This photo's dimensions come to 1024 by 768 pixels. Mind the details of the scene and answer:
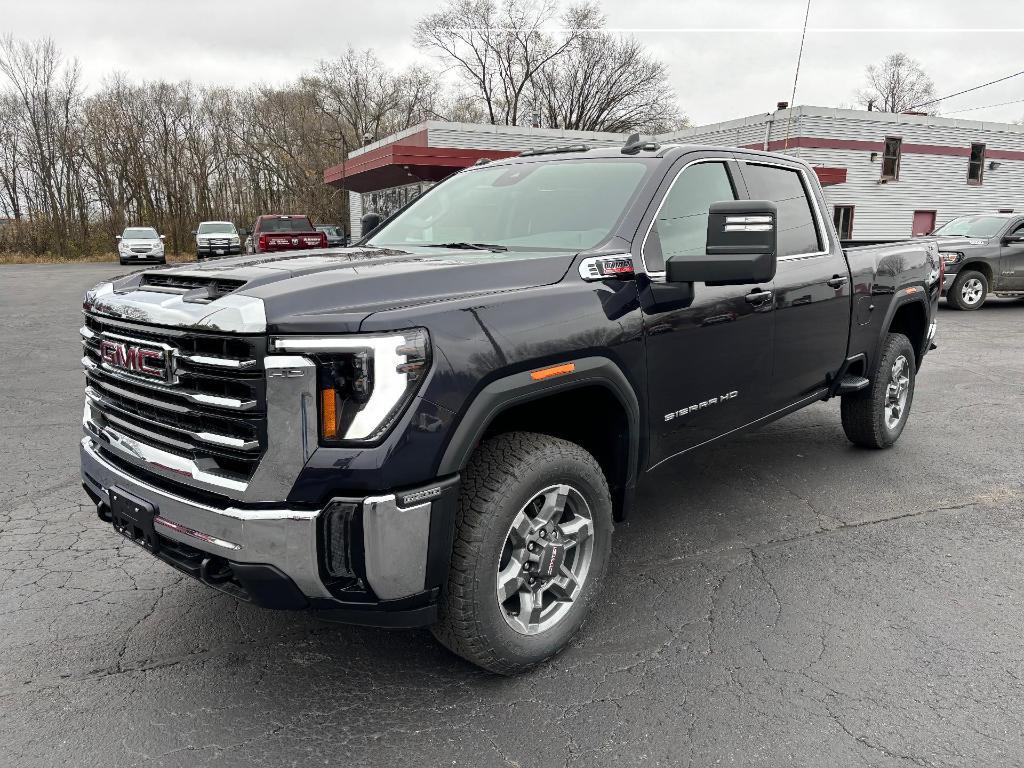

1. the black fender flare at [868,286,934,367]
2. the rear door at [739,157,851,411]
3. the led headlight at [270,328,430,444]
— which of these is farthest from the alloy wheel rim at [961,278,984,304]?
the led headlight at [270,328,430,444]

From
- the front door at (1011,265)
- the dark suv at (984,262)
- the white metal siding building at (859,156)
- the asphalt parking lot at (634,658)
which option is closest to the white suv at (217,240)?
the white metal siding building at (859,156)

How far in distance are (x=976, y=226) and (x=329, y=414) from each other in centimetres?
1553

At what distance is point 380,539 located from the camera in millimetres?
2176

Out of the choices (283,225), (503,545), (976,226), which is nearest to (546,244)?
(503,545)

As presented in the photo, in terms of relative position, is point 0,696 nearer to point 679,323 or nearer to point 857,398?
point 679,323

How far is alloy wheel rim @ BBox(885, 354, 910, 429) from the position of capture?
17.7 ft

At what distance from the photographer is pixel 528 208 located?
3613mm

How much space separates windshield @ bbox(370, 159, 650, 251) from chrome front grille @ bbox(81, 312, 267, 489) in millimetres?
1468

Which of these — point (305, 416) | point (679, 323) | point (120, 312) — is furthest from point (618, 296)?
point (120, 312)

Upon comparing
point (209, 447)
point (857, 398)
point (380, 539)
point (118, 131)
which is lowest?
point (857, 398)

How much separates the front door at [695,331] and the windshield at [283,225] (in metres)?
22.7

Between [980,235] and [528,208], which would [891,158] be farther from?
[528,208]

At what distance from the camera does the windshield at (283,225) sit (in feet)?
80.7

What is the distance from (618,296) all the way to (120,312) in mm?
1809
